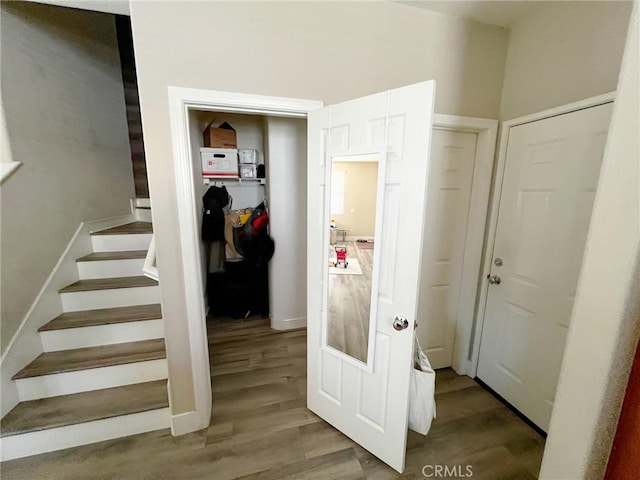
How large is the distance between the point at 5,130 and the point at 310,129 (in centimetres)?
186

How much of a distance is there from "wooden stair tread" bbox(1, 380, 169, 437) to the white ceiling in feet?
9.62

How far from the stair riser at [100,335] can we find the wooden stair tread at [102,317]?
28mm

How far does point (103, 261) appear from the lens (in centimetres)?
210

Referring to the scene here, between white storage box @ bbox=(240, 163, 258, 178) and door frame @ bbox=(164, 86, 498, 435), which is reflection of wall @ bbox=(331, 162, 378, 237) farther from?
white storage box @ bbox=(240, 163, 258, 178)

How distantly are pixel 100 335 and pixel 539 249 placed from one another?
10.1 ft

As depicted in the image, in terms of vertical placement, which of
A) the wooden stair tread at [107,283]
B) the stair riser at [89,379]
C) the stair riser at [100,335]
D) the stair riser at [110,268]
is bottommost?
the stair riser at [89,379]

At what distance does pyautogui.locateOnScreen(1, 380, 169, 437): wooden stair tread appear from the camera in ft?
4.70

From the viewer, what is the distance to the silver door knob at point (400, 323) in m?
1.21

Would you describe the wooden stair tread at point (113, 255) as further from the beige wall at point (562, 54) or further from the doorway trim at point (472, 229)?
the beige wall at point (562, 54)

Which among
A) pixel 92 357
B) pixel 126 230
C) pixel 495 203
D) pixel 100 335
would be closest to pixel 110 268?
pixel 126 230

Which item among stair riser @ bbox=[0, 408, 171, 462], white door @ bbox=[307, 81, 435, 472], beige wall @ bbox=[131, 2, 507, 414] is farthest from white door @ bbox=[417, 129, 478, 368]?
stair riser @ bbox=[0, 408, 171, 462]

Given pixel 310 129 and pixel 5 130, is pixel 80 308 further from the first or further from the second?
pixel 310 129

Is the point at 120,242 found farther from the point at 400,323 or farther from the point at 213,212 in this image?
the point at 400,323

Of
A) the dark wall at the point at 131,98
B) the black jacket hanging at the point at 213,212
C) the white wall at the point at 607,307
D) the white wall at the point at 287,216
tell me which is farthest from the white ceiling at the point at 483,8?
the dark wall at the point at 131,98
